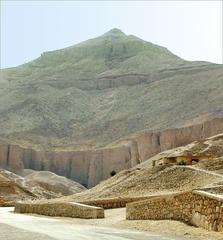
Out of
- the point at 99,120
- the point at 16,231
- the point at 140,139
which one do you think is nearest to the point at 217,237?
the point at 16,231

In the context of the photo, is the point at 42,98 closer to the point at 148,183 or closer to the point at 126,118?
the point at 126,118

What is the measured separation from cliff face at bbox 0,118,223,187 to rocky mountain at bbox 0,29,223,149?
6407 millimetres

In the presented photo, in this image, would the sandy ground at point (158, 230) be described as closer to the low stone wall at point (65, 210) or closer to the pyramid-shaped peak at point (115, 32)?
the low stone wall at point (65, 210)

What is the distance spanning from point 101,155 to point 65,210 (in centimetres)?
4830

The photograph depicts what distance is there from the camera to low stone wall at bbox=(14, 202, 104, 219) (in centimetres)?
2252

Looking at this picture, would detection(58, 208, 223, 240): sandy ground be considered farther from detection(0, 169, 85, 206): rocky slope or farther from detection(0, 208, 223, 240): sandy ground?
detection(0, 169, 85, 206): rocky slope

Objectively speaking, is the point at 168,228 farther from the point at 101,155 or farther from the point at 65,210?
the point at 101,155

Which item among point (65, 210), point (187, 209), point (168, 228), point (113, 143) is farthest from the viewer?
point (113, 143)

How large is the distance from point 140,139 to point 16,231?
2041 inches

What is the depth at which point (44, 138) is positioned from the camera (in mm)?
88250

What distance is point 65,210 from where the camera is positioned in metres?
24.8

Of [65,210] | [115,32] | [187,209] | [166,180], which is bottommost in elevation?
[65,210]

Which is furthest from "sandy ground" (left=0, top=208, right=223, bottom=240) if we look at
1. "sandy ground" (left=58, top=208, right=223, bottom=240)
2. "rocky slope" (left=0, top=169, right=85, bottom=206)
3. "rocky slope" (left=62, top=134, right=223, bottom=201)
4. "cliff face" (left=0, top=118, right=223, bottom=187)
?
"cliff face" (left=0, top=118, right=223, bottom=187)

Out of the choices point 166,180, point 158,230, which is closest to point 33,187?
point 166,180
